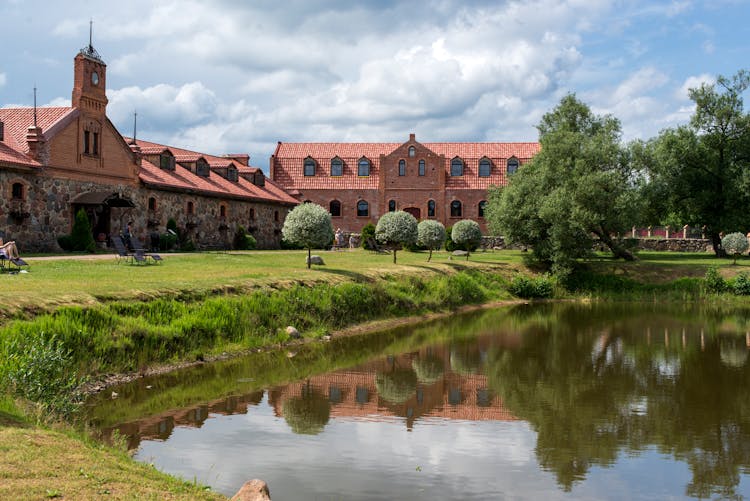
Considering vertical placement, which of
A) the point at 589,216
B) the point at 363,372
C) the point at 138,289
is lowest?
the point at 363,372

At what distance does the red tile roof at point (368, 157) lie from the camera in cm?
5875

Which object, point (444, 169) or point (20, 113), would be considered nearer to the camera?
point (20, 113)

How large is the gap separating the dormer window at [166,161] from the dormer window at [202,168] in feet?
8.78

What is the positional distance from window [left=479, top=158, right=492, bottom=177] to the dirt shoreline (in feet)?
91.2

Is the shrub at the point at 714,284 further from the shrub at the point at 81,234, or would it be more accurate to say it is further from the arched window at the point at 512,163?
the shrub at the point at 81,234

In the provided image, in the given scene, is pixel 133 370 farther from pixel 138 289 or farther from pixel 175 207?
pixel 175 207

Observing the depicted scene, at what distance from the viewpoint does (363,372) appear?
54.2ft

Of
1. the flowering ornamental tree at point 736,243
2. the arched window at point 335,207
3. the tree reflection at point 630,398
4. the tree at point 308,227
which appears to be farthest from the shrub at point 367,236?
the tree reflection at point 630,398

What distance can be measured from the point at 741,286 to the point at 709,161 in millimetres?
12187

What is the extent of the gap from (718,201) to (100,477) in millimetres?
44370

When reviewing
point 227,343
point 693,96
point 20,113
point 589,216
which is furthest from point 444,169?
point 227,343

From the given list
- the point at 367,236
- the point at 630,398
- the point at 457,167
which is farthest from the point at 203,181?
the point at 630,398

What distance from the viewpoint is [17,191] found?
29484 mm

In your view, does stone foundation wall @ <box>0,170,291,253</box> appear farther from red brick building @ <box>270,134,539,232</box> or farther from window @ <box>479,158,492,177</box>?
window @ <box>479,158,492,177</box>
